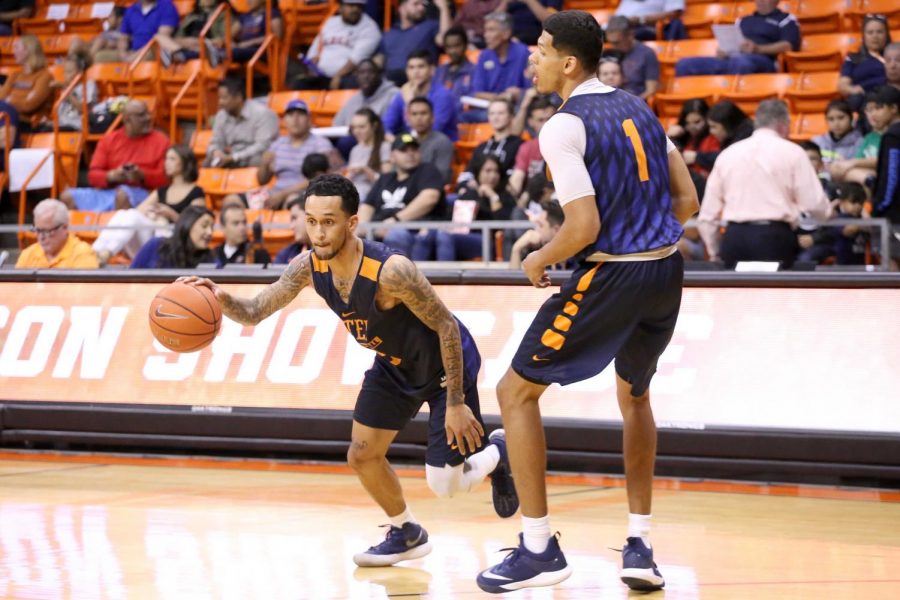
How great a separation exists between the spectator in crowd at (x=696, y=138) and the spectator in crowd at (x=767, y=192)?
72.3 inches

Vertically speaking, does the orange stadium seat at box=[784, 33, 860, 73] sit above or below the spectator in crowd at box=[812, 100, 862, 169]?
above

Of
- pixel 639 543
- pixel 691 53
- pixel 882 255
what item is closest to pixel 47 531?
pixel 639 543

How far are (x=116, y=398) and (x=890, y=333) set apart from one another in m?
5.02

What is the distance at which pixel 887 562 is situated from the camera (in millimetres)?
5625

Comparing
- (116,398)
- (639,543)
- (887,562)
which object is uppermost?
(639,543)

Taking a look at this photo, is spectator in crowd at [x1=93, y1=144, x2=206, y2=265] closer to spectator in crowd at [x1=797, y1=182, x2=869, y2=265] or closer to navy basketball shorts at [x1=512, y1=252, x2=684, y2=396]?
spectator in crowd at [x1=797, y1=182, x2=869, y2=265]

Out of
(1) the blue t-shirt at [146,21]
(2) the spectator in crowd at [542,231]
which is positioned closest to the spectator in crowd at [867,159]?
(2) the spectator in crowd at [542,231]

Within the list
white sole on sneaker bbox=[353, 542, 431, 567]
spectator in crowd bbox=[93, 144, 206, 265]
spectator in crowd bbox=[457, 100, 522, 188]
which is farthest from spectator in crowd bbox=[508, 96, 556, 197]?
white sole on sneaker bbox=[353, 542, 431, 567]

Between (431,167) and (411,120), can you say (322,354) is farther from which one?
(411,120)

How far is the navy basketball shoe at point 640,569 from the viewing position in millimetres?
5027

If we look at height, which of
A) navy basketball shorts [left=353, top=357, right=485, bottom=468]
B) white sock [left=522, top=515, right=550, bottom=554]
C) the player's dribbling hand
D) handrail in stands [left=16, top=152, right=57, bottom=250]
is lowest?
handrail in stands [left=16, top=152, right=57, bottom=250]

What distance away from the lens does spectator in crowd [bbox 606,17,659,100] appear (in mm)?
12617

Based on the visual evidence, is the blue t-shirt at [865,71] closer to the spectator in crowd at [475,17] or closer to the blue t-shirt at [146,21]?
the spectator in crowd at [475,17]

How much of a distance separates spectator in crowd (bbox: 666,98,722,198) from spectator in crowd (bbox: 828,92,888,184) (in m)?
1.04
